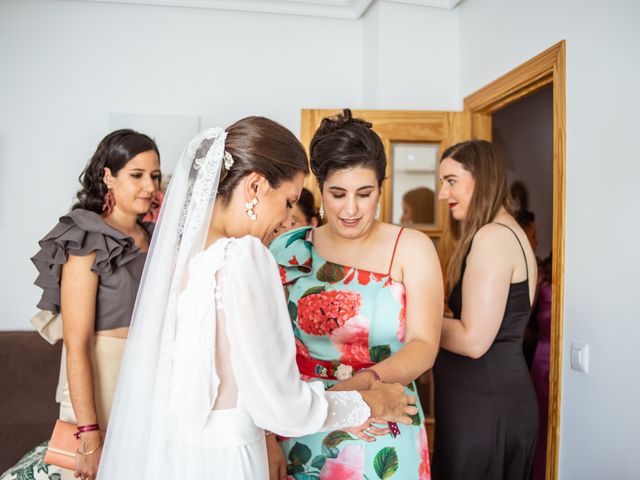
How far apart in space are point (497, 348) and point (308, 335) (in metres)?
0.85

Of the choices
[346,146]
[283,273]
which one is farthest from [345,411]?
[346,146]

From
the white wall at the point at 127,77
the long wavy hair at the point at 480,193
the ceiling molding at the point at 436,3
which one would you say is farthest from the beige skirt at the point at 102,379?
the ceiling molding at the point at 436,3

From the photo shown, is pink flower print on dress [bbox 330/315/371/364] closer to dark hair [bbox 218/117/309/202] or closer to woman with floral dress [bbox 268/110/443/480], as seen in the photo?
woman with floral dress [bbox 268/110/443/480]

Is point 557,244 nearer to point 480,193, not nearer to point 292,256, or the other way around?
point 480,193

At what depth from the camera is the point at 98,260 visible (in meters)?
1.86

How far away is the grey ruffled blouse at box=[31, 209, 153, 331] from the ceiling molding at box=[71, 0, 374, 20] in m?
2.15

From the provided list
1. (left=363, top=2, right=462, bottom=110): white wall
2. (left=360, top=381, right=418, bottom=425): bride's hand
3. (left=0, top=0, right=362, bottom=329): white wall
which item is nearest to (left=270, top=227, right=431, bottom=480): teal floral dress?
(left=360, top=381, right=418, bottom=425): bride's hand

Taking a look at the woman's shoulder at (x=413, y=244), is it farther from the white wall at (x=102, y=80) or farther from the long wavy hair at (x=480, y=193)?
the white wall at (x=102, y=80)

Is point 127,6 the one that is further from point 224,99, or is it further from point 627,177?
point 627,177

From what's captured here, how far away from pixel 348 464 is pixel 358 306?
439 mm

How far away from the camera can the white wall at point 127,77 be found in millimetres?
→ 3484

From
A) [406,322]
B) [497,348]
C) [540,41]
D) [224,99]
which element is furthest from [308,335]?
[224,99]

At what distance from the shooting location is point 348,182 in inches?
64.1

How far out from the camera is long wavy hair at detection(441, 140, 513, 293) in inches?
86.9
